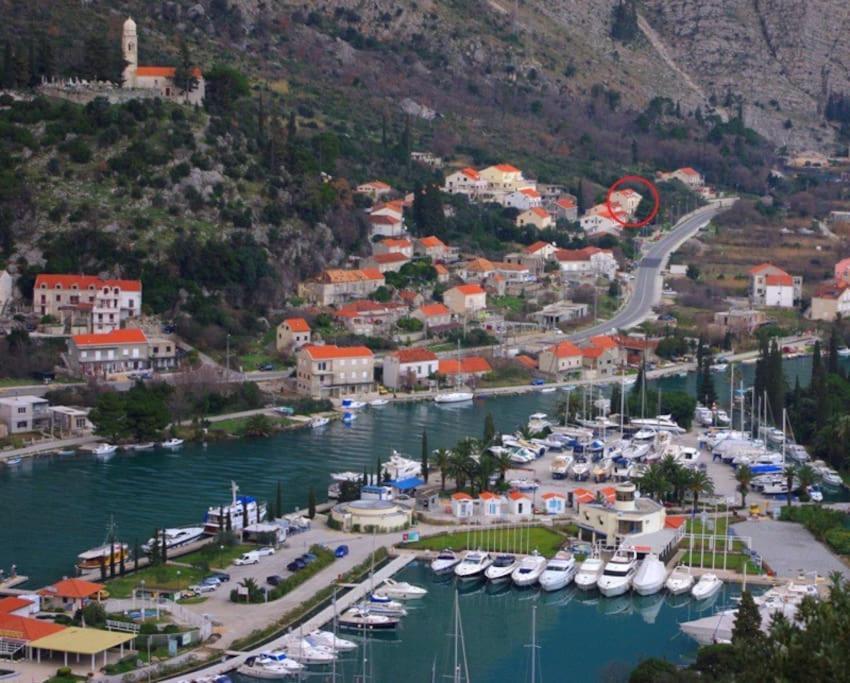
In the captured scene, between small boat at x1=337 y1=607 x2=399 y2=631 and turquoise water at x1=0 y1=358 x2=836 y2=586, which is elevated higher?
turquoise water at x1=0 y1=358 x2=836 y2=586

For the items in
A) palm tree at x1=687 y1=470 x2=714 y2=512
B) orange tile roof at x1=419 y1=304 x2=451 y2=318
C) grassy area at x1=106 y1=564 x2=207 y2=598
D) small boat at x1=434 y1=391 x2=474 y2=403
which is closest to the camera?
grassy area at x1=106 y1=564 x2=207 y2=598

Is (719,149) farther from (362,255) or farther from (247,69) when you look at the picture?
(362,255)

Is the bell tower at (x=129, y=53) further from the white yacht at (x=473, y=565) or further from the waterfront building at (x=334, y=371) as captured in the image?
the white yacht at (x=473, y=565)

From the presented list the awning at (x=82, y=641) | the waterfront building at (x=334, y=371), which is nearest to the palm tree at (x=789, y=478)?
the waterfront building at (x=334, y=371)

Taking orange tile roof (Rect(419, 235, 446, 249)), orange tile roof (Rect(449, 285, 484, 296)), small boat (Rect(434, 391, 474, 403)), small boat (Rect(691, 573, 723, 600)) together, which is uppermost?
orange tile roof (Rect(419, 235, 446, 249))

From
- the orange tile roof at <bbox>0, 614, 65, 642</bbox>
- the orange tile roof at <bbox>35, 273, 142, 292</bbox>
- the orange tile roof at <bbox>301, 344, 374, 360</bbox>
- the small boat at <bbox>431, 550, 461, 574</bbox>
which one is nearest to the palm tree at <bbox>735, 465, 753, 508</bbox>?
the small boat at <bbox>431, 550, 461, 574</bbox>

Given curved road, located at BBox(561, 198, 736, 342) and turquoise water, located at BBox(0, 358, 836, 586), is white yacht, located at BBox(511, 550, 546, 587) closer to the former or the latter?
turquoise water, located at BBox(0, 358, 836, 586)
